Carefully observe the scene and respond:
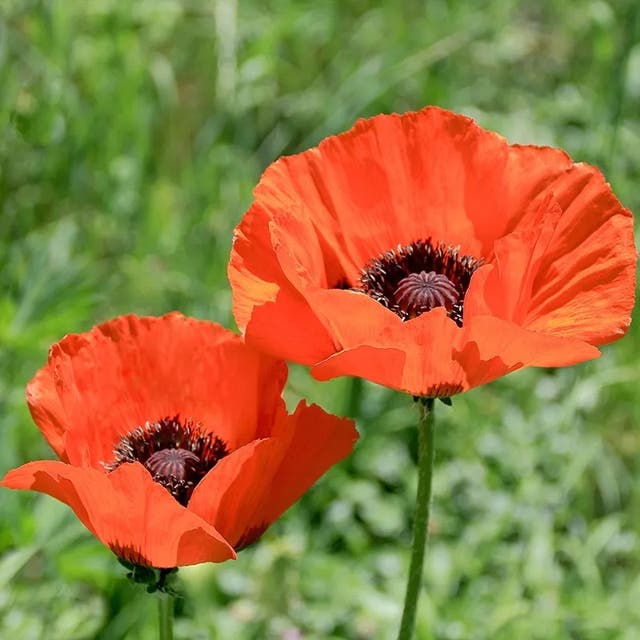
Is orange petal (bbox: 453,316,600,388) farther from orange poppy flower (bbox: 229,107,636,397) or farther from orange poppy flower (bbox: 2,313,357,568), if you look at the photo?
orange poppy flower (bbox: 2,313,357,568)

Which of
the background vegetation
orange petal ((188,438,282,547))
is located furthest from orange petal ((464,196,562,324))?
the background vegetation

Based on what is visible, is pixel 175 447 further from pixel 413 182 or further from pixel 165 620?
pixel 413 182

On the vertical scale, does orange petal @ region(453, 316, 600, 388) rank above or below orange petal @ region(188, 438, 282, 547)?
above

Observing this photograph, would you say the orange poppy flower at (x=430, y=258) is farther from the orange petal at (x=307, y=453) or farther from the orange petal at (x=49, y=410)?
the orange petal at (x=49, y=410)

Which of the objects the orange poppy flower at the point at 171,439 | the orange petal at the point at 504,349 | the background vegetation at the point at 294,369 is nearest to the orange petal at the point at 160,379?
the orange poppy flower at the point at 171,439

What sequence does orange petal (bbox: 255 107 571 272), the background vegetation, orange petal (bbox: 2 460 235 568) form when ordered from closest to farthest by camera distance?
orange petal (bbox: 2 460 235 568), orange petal (bbox: 255 107 571 272), the background vegetation

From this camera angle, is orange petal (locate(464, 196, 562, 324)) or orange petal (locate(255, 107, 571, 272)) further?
orange petal (locate(255, 107, 571, 272))

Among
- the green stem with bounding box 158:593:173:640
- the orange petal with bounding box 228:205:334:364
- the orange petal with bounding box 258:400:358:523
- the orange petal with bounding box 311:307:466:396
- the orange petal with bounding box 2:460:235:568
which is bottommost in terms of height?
the green stem with bounding box 158:593:173:640

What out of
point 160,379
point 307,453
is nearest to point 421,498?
point 307,453
